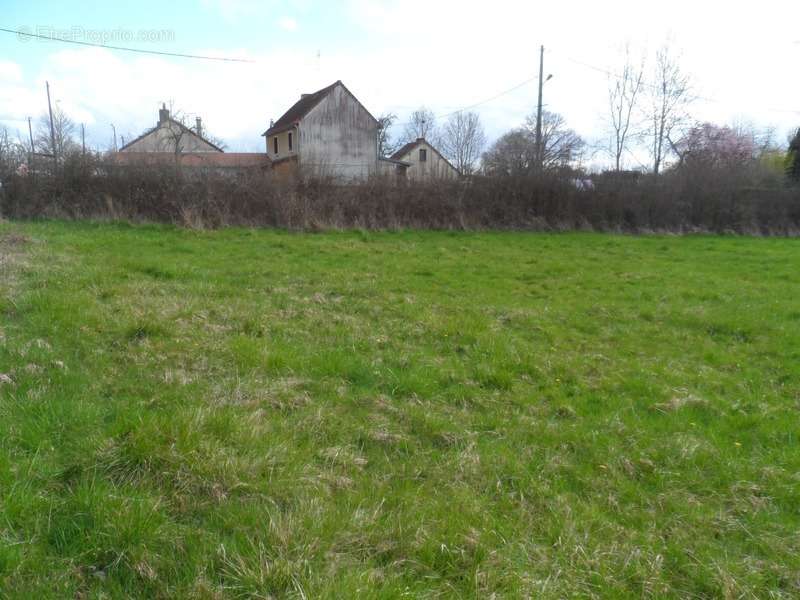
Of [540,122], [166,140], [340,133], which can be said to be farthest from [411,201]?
[166,140]

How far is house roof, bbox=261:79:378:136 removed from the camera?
34.5m

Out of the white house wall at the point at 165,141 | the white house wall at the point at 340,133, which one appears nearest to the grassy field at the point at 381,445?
the white house wall at the point at 340,133

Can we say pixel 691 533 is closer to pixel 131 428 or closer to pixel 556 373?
pixel 556 373

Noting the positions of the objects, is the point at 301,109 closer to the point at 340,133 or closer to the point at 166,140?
the point at 340,133

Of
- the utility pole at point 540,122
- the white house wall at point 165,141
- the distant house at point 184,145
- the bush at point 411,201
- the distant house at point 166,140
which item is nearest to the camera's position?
the bush at point 411,201

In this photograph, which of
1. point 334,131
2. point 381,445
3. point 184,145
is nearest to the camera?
point 381,445

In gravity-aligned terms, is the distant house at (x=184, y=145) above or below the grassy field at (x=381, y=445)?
above

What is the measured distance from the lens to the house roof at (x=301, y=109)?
34.5 meters

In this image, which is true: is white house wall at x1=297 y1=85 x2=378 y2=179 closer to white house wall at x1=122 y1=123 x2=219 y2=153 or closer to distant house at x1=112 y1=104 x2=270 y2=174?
distant house at x1=112 y1=104 x2=270 y2=174

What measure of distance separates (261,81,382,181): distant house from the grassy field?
27137mm

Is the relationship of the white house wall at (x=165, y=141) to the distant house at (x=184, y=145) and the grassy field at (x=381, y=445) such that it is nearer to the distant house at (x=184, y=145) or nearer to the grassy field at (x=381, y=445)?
the distant house at (x=184, y=145)

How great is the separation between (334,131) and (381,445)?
3347cm

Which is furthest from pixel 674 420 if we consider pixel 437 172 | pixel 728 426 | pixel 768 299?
pixel 437 172

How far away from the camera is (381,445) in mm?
3885
